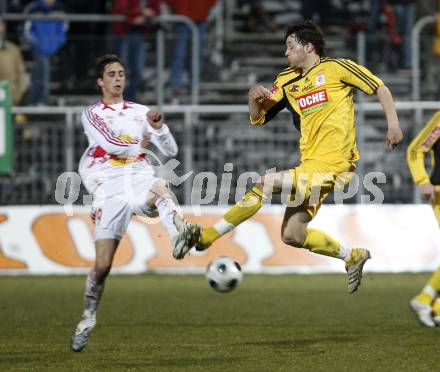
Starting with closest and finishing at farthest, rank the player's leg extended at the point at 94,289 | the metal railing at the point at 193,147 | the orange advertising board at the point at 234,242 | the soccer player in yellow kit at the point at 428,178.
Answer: the player's leg extended at the point at 94,289 < the soccer player in yellow kit at the point at 428,178 < the orange advertising board at the point at 234,242 < the metal railing at the point at 193,147

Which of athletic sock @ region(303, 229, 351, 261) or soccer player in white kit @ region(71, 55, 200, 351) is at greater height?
soccer player in white kit @ region(71, 55, 200, 351)

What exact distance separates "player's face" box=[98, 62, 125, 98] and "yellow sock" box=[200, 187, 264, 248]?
4.64 ft

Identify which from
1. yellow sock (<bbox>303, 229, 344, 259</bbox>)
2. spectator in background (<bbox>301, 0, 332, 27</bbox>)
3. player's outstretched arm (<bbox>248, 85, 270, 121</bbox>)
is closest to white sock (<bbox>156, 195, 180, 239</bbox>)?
player's outstretched arm (<bbox>248, 85, 270, 121</bbox>)

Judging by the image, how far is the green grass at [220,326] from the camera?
28.4ft

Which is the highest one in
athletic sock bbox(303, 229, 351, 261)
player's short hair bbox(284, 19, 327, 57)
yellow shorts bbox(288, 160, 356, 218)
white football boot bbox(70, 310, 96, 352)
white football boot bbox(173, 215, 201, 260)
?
player's short hair bbox(284, 19, 327, 57)

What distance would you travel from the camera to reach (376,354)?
8969 millimetres

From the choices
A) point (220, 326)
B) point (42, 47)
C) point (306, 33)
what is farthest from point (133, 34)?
point (306, 33)

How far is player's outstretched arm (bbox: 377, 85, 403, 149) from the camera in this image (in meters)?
8.96

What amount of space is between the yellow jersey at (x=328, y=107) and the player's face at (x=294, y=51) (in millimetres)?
151

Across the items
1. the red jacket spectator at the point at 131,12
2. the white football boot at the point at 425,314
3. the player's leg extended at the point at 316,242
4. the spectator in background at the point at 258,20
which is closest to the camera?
the player's leg extended at the point at 316,242

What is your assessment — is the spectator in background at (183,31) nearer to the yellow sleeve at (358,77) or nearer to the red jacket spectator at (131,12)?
the red jacket spectator at (131,12)

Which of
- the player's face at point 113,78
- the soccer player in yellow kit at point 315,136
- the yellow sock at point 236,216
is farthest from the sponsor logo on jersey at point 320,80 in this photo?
the player's face at point 113,78

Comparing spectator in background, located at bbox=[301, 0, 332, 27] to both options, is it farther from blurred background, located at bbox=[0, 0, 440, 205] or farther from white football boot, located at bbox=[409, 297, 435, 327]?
white football boot, located at bbox=[409, 297, 435, 327]

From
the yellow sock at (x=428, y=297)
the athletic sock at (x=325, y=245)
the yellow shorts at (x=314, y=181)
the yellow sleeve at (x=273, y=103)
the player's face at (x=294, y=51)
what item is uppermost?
the player's face at (x=294, y=51)
